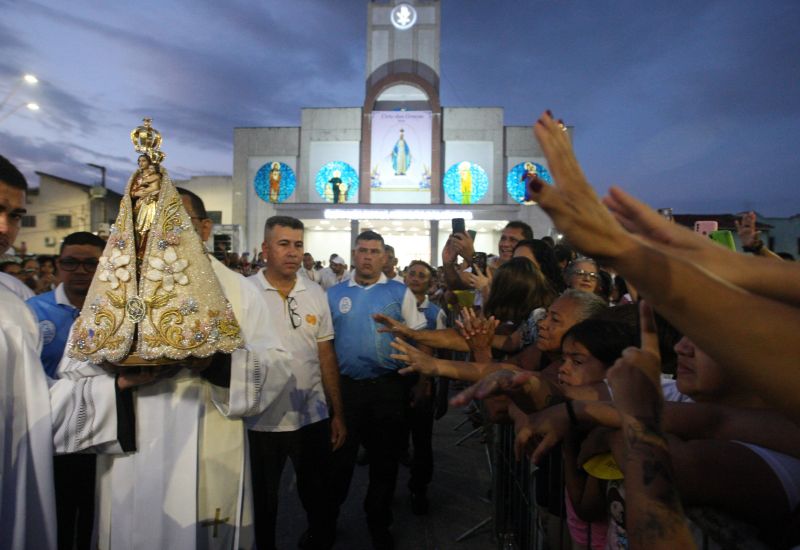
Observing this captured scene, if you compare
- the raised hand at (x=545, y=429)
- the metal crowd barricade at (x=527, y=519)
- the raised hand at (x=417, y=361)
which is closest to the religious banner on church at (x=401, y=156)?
the metal crowd barricade at (x=527, y=519)

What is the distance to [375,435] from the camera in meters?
3.82

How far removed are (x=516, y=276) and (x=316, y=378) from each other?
1662 mm

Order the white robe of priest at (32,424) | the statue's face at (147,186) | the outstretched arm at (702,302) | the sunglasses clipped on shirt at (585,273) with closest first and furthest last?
the outstretched arm at (702,302)
the white robe of priest at (32,424)
the statue's face at (147,186)
the sunglasses clipped on shirt at (585,273)

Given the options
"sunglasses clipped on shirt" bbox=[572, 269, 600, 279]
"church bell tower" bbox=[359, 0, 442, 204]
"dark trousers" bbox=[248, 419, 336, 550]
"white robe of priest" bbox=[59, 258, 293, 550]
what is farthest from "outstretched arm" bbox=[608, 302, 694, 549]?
"church bell tower" bbox=[359, 0, 442, 204]

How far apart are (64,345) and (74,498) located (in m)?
0.94

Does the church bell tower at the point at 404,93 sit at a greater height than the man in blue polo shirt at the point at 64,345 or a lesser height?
greater

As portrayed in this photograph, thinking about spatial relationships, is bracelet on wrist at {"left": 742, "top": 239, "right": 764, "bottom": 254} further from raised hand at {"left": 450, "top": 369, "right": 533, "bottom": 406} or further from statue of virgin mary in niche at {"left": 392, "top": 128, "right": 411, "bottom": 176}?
statue of virgin mary in niche at {"left": 392, "top": 128, "right": 411, "bottom": 176}

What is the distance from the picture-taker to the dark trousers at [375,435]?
3.58 metres

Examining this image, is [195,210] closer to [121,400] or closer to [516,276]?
[121,400]

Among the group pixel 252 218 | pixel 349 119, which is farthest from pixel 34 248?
pixel 349 119

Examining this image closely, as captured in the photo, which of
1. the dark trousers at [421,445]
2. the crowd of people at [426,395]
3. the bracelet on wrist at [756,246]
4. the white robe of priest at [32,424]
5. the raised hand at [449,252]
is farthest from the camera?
the raised hand at [449,252]

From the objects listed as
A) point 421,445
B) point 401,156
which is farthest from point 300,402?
point 401,156

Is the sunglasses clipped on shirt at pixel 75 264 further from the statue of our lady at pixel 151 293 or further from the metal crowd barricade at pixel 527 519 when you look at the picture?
the metal crowd barricade at pixel 527 519

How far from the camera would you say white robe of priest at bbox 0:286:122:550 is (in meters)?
1.74
